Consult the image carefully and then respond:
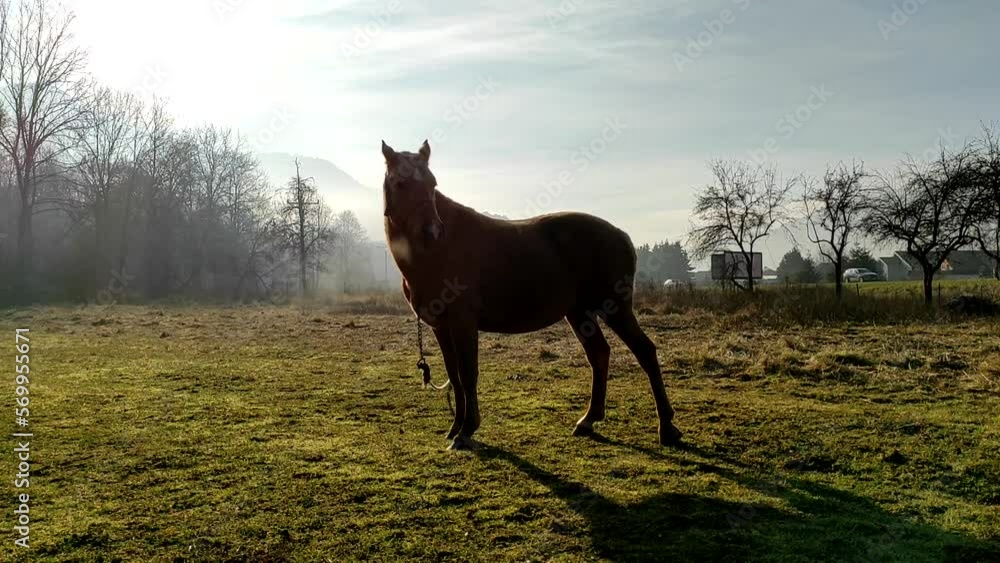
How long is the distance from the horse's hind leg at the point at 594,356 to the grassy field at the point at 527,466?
11.2 inches

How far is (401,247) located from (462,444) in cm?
188

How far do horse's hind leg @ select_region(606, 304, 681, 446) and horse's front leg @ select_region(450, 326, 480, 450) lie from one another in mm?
1439

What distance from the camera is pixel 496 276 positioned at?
5.87 metres

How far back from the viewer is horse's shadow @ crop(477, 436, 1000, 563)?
11.1ft

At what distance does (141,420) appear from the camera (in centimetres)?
700

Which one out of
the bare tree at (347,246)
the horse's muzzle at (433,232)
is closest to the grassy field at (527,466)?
the horse's muzzle at (433,232)

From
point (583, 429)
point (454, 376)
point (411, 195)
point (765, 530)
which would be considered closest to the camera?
point (765, 530)

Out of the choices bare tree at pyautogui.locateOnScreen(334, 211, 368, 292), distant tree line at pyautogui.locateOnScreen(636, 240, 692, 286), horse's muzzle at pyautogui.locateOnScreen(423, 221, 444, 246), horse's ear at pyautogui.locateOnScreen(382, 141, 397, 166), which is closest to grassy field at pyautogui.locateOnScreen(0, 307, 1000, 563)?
horse's muzzle at pyautogui.locateOnScreen(423, 221, 444, 246)

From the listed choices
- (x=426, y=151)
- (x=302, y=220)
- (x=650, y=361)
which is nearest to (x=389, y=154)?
(x=426, y=151)

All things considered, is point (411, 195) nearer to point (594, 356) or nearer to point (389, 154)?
point (389, 154)

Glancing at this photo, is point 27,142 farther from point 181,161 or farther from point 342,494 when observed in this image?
point 342,494

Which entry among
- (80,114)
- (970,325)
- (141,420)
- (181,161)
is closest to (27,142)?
(80,114)

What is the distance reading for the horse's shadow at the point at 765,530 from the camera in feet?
11.1

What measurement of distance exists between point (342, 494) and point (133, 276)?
174 feet
